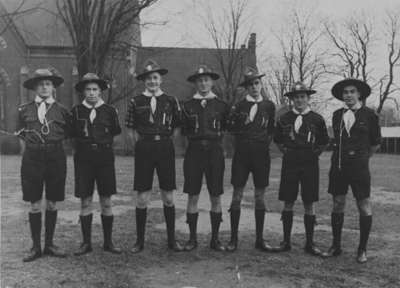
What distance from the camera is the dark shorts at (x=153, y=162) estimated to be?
569 cm

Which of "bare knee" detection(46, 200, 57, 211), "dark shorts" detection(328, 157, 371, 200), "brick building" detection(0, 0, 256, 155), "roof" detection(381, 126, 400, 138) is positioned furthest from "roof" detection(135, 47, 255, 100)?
"bare knee" detection(46, 200, 57, 211)

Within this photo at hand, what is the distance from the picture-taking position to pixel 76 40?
17484 mm

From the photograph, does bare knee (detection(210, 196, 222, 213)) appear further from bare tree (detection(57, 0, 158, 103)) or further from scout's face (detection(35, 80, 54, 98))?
bare tree (detection(57, 0, 158, 103))

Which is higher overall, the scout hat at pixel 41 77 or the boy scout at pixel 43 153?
the scout hat at pixel 41 77

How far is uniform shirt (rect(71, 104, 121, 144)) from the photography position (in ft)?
18.3

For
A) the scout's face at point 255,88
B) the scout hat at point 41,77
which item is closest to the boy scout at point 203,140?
the scout's face at point 255,88

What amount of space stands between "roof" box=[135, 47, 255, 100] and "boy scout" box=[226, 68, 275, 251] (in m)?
30.0

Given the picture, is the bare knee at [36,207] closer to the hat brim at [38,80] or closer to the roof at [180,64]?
the hat brim at [38,80]

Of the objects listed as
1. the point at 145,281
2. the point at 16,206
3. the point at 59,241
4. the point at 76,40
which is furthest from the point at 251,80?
the point at 76,40

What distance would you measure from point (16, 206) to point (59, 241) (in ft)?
11.7

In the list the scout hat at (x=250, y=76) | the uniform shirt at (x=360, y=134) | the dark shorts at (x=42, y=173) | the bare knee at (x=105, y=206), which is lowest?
the bare knee at (x=105, y=206)

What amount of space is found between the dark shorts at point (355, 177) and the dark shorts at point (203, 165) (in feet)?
4.92

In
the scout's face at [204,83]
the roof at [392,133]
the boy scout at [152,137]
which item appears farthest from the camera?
the roof at [392,133]

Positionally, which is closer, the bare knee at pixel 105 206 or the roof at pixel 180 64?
the bare knee at pixel 105 206
